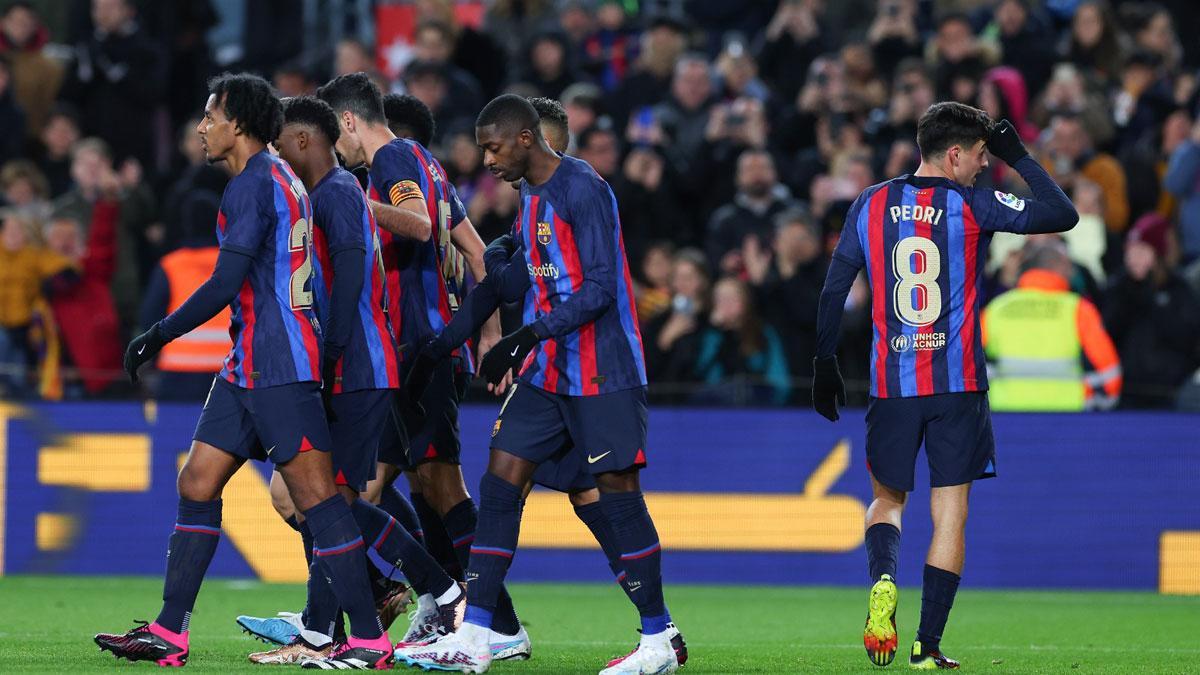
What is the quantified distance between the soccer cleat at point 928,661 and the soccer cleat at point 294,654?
2292mm

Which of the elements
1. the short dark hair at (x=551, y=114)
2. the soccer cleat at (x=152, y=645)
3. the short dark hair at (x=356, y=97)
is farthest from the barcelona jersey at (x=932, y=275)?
the soccer cleat at (x=152, y=645)

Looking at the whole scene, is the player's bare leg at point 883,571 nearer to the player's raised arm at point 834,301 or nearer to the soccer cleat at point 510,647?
the player's raised arm at point 834,301

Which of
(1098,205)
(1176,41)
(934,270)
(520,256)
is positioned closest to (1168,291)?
(1098,205)

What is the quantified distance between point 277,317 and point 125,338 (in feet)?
25.5

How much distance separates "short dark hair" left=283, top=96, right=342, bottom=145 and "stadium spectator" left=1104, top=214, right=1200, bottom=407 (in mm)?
7132

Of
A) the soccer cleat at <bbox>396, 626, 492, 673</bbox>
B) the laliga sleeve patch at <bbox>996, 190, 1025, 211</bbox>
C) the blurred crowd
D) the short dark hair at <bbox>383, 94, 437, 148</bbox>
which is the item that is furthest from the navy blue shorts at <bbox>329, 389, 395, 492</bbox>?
the blurred crowd

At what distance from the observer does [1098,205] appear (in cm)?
1402

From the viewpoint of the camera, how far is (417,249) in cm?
814

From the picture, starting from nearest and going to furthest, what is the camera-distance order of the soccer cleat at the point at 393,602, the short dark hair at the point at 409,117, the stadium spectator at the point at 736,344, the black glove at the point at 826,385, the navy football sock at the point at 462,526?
1. the black glove at the point at 826,385
2. the soccer cleat at the point at 393,602
3. the navy football sock at the point at 462,526
4. the short dark hair at the point at 409,117
5. the stadium spectator at the point at 736,344

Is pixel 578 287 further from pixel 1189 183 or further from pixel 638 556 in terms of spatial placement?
pixel 1189 183

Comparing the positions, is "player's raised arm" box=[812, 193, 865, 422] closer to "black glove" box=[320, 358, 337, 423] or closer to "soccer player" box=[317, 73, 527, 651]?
"soccer player" box=[317, 73, 527, 651]

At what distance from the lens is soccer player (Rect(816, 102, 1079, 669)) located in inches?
297

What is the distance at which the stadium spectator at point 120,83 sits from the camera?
1644cm

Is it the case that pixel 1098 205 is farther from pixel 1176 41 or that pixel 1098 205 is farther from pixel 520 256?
pixel 520 256
